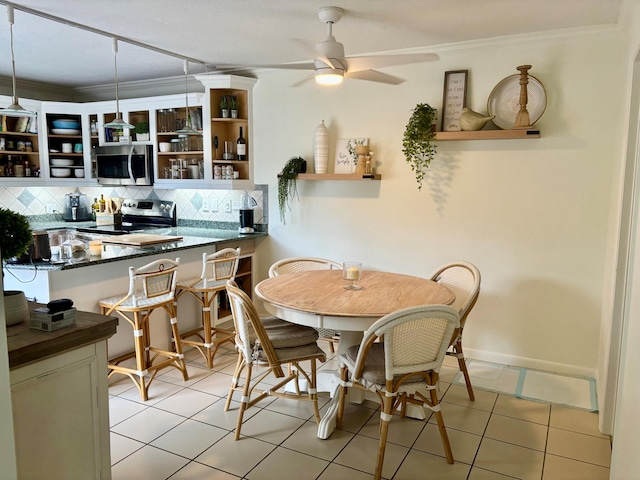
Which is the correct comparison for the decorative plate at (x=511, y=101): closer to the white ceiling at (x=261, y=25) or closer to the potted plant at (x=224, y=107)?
the white ceiling at (x=261, y=25)

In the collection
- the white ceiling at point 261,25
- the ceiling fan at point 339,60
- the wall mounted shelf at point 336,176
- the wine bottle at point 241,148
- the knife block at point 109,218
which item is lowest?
the knife block at point 109,218

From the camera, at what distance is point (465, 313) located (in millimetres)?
2939

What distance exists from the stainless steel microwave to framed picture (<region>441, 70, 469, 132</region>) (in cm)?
308

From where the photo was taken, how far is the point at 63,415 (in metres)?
1.67

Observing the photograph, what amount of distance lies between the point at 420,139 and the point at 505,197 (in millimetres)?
789

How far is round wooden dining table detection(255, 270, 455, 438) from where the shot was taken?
7.97ft

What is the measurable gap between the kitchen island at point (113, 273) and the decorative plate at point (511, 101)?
240 cm

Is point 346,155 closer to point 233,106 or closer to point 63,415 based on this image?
point 233,106

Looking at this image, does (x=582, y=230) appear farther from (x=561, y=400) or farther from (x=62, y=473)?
(x=62, y=473)

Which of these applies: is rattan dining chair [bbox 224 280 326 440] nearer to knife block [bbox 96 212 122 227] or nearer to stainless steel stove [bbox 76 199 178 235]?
stainless steel stove [bbox 76 199 178 235]

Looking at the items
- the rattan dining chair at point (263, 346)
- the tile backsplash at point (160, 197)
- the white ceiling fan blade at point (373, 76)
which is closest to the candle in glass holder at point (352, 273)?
the rattan dining chair at point (263, 346)

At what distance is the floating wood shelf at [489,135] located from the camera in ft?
11.0

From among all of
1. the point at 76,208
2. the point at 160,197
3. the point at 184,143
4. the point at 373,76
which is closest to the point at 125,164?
the point at 160,197

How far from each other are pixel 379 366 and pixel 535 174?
202cm
